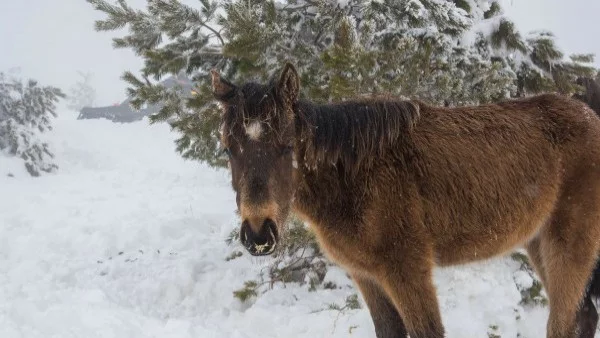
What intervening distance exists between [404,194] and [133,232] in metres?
6.32

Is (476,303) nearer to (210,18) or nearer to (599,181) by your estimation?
(599,181)

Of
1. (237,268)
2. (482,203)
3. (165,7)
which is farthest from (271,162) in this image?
(237,268)

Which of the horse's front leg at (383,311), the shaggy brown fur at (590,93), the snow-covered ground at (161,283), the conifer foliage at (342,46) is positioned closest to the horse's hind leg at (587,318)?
the snow-covered ground at (161,283)

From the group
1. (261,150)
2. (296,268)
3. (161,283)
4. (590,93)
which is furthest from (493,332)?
(161,283)

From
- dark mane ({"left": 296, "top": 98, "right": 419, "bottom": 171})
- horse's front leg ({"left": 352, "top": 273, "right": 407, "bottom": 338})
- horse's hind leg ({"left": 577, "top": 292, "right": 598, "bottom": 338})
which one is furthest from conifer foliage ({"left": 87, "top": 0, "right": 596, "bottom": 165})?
horse's hind leg ({"left": 577, "top": 292, "right": 598, "bottom": 338})

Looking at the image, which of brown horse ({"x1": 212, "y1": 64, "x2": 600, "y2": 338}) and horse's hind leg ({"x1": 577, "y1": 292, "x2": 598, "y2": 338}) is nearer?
brown horse ({"x1": 212, "y1": 64, "x2": 600, "y2": 338})

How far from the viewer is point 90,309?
15.9 feet

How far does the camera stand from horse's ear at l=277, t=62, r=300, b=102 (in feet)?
8.30

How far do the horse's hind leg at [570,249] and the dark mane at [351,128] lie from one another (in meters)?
1.43

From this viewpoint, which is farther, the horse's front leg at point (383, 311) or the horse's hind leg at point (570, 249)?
the horse's front leg at point (383, 311)

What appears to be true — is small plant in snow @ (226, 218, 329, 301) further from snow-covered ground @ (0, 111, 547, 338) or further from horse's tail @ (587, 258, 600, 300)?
horse's tail @ (587, 258, 600, 300)

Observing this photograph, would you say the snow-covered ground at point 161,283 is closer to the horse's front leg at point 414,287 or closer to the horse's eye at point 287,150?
the horse's front leg at point 414,287

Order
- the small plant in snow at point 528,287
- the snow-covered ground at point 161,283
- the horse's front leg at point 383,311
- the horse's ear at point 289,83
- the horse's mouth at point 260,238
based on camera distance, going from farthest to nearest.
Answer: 1. the small plant in snow at point 528,287
2. the snow-covered ground at point 161,283
3. the horse's front leg at point 383,311
4. the horse's ear at point 289,83
5. the horse's mouth at point 260,238

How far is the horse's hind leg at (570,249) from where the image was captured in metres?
3.33
